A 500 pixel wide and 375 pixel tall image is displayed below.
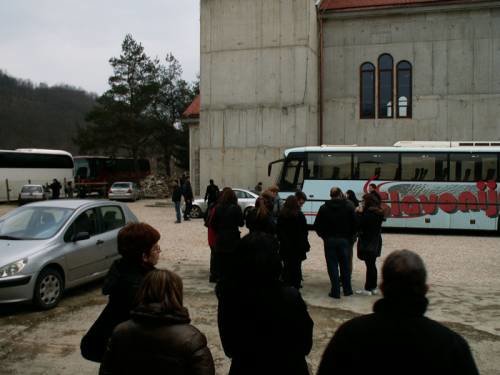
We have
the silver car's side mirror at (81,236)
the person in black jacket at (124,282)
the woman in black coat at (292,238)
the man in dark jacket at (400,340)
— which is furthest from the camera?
the silver car's side mirror at (81,236)

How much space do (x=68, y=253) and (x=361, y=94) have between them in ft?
74.2

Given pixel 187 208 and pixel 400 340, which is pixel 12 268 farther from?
pixel 187 208

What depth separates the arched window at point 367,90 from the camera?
1099 inches

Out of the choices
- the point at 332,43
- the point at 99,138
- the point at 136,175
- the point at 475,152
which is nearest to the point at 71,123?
the point at 99,138

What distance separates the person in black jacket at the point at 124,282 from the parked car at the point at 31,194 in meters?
32.1

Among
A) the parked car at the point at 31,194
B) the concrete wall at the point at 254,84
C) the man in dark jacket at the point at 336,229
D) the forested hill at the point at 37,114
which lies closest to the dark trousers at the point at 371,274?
the man in dark jacket at the point at 336,229

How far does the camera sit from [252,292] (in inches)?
124

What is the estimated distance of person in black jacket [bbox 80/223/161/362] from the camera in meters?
3.30

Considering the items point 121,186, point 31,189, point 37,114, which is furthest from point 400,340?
point 37,114

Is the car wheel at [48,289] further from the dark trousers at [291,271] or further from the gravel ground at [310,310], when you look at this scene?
the dark trousers at [291,271]

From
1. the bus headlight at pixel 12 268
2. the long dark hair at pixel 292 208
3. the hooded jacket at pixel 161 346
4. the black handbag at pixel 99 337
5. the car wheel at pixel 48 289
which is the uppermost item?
the long dark hair at pixel 292 208


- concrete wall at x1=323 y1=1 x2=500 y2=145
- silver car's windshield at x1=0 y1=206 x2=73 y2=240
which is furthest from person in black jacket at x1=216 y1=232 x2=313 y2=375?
concrete wall at x1=323 y1=1 x2=500 y2=145

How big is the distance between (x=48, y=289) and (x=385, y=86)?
23459 mm

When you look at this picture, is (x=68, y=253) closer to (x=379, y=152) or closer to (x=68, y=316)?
(x=68, y=316)
